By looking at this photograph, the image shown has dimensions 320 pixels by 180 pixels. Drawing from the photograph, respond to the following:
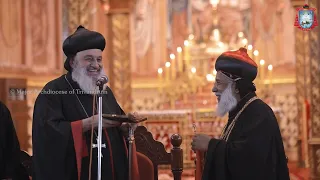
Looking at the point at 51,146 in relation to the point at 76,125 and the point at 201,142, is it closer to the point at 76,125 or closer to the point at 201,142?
the point at 76,125

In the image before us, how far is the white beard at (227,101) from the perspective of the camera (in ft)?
14.6

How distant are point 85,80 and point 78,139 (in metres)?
0.47

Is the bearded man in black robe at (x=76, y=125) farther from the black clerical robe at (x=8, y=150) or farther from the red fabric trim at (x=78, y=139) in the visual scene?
the black clerical robe at (x=8, y=150)

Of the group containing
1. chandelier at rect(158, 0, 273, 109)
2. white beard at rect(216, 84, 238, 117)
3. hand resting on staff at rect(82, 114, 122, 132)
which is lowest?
hand resting on staff at rect(82, 114, 122, 132)

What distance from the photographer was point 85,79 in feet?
15.1

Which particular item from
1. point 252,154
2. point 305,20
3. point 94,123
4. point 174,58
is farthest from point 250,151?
point 174,58

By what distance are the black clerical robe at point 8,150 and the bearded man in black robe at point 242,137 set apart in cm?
151

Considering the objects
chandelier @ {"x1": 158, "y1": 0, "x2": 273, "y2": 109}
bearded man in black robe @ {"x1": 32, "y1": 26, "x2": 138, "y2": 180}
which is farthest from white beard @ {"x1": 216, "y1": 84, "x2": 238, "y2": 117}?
chandelier @ {"x1": 158, "y1": 0, "x2": 273, "y2": 109}

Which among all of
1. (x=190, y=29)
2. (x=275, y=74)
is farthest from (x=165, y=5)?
(x=275, y=74)

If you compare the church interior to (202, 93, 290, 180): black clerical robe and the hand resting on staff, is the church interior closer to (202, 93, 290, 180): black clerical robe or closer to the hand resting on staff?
(202, 93, 290, 180): black clerical robe

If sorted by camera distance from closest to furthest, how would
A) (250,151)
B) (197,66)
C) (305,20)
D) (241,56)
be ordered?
(250,151) < (241,56) < (305,20) < (197,66)

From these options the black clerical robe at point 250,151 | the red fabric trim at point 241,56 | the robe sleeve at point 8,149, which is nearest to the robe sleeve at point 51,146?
the robe sleeve at point 8,149

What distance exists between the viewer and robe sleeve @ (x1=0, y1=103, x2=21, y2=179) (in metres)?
4.83

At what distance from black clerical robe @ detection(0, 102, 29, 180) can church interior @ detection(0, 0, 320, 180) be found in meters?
3.99
